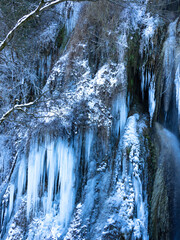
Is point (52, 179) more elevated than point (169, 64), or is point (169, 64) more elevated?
point (169, 64)

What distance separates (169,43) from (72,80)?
259cm

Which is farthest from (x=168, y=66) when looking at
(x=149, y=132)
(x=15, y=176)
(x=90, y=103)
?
(x=15, y=176)

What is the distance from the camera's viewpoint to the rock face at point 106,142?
4.56 meters

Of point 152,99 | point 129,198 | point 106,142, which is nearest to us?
point 129,198

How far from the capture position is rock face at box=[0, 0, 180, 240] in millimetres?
4562

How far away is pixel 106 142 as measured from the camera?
5.07 metres

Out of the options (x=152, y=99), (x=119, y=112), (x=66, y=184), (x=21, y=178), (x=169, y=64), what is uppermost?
(x=169, y=64)

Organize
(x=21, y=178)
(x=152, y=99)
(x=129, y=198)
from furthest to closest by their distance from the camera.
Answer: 1. (x=21, y=178)
2. (x=152, y=99)
3. (x=129, y=198)

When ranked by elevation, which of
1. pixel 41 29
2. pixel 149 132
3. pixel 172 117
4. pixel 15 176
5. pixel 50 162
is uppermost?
pixel 41 29

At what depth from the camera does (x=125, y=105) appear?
5.30 m

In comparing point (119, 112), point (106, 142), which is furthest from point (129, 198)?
point (119, 112)

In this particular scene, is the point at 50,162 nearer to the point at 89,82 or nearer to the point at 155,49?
the point at 89,82

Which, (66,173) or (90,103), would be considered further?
(90,103)

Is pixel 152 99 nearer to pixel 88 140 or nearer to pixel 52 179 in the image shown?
pixel 88 140
